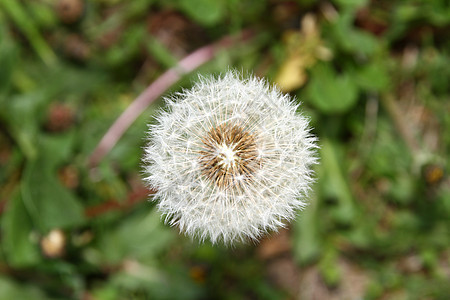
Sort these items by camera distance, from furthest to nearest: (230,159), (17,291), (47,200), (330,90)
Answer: (17,291) → (330,90) → (47,200) → (230,159)

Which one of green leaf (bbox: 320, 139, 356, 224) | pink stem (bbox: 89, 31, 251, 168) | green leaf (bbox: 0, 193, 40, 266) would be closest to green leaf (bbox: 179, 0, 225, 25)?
pink stem (bbox: 89, 31, 251, 168)

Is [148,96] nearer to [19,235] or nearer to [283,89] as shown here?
[283,89]

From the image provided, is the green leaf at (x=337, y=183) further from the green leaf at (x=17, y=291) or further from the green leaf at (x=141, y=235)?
the green leaf at (x=17, y=291)

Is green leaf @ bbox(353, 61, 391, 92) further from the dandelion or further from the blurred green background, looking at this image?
the dandelion

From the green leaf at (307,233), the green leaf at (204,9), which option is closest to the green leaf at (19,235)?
the green leaf at (204,9)

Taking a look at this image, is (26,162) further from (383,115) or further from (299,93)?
(383,115)

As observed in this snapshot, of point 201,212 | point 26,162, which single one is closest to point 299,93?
point 201,212

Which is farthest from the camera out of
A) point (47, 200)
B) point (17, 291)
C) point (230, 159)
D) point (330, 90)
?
point (17, 291)

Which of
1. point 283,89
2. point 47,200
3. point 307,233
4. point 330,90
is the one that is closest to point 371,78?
point 330,90
